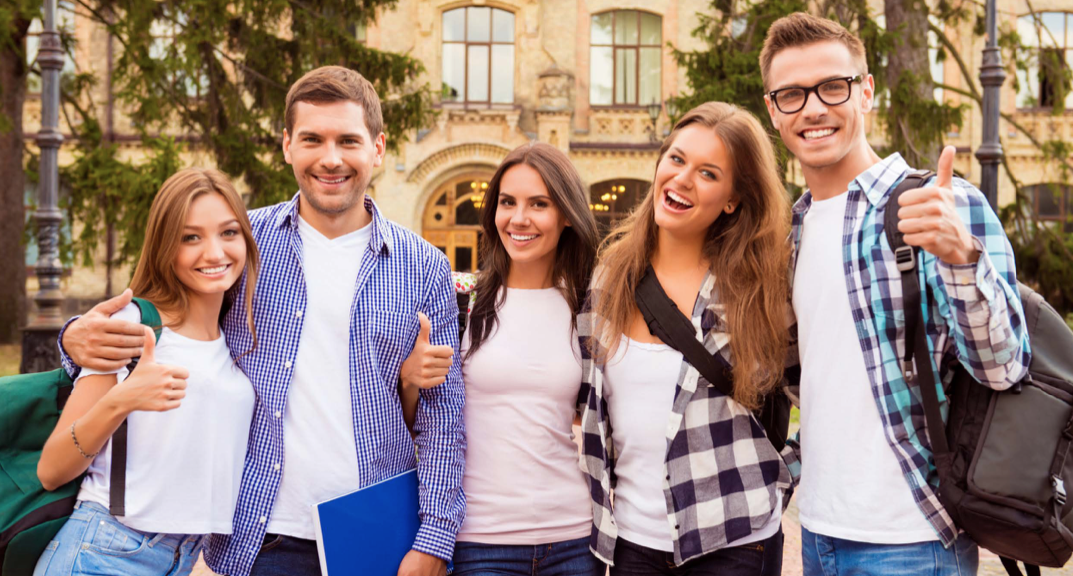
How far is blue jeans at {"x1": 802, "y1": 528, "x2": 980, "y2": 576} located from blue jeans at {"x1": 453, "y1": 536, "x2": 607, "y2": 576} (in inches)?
31.8

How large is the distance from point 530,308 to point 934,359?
1.32m

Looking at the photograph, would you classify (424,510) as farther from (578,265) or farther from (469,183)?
(469,183)

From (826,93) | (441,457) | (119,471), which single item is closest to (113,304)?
(119,471)

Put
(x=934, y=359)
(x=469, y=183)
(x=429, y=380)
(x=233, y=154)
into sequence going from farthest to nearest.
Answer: (x=469, y=183), (x=233, y=154), (x=429, y=380), (x=934, y=359)

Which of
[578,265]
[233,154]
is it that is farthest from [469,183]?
[578,265]

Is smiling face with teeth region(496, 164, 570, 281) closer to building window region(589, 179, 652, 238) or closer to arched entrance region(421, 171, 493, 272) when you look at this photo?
arched entrance region(421, 171, 493, 272)

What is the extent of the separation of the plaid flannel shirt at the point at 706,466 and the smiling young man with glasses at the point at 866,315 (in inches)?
5.5

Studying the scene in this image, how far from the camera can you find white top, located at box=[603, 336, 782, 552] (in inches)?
100

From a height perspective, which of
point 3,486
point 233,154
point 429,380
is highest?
point 233,154

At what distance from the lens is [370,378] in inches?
105

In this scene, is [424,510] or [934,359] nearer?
[934,359]

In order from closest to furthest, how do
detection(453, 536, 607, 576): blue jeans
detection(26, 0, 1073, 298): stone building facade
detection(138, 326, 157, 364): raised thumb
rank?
detection(138, 326, 157, 364): raised thumb
detection(453, 536, 607, 576): blue jeans
detection(26, 0, 1073, 298): stone building facade

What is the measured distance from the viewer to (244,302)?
2674 millimetres

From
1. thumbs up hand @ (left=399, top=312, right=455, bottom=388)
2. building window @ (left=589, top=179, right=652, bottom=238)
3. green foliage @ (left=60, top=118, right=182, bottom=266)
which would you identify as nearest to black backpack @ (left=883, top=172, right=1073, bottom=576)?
thumbs up hand @ (left=399, top=312, right=455, bottom=388)
